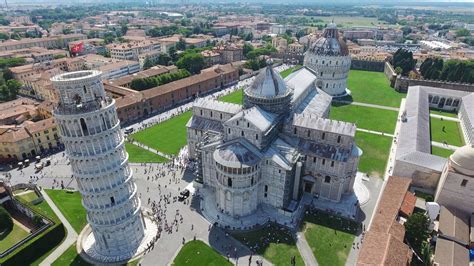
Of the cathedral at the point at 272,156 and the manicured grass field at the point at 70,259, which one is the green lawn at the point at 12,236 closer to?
the manicured grass field at the point at 70,259

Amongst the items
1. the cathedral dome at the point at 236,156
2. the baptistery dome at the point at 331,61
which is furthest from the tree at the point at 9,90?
the baptistery dome at the point at 331,61

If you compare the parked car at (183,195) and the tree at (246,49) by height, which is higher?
the tree at (246,49)

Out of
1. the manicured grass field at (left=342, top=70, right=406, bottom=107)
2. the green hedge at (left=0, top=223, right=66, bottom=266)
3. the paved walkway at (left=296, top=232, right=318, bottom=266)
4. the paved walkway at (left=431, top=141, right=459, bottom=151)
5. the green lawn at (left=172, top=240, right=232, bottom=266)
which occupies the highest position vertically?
the green hedge at (left=0, top=223, right=66, bottom=266)

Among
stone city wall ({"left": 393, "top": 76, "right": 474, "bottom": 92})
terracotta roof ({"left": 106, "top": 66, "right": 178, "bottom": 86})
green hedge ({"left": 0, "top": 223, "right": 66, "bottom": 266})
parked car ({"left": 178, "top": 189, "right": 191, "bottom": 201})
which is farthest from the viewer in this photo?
stone city wall ({"left": 393, "top": 76, "right": 474, "bottom": 92})

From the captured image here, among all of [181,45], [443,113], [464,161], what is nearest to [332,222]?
[464,161]

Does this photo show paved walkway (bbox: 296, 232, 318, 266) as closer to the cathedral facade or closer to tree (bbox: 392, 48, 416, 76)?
the cathedral facade

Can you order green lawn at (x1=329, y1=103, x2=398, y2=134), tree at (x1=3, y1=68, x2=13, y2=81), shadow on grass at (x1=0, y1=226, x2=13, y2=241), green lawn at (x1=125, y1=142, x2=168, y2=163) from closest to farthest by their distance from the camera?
shadow on grass at (x1=0, y1=226, x2=13, y2=241)
green lawn at (x1=125, y1=142, x2=168, y2=163)
green lawn at (x1=329, y1=103, x2=398, y2=134)
tree at (x1=3, y1=68, x2=13, y2=81)

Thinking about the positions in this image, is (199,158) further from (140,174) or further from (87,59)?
(87,59)

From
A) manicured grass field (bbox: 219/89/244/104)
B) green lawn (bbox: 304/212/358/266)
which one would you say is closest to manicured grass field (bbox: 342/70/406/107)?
manicured grass field (bbox: 219/89/244/104)
